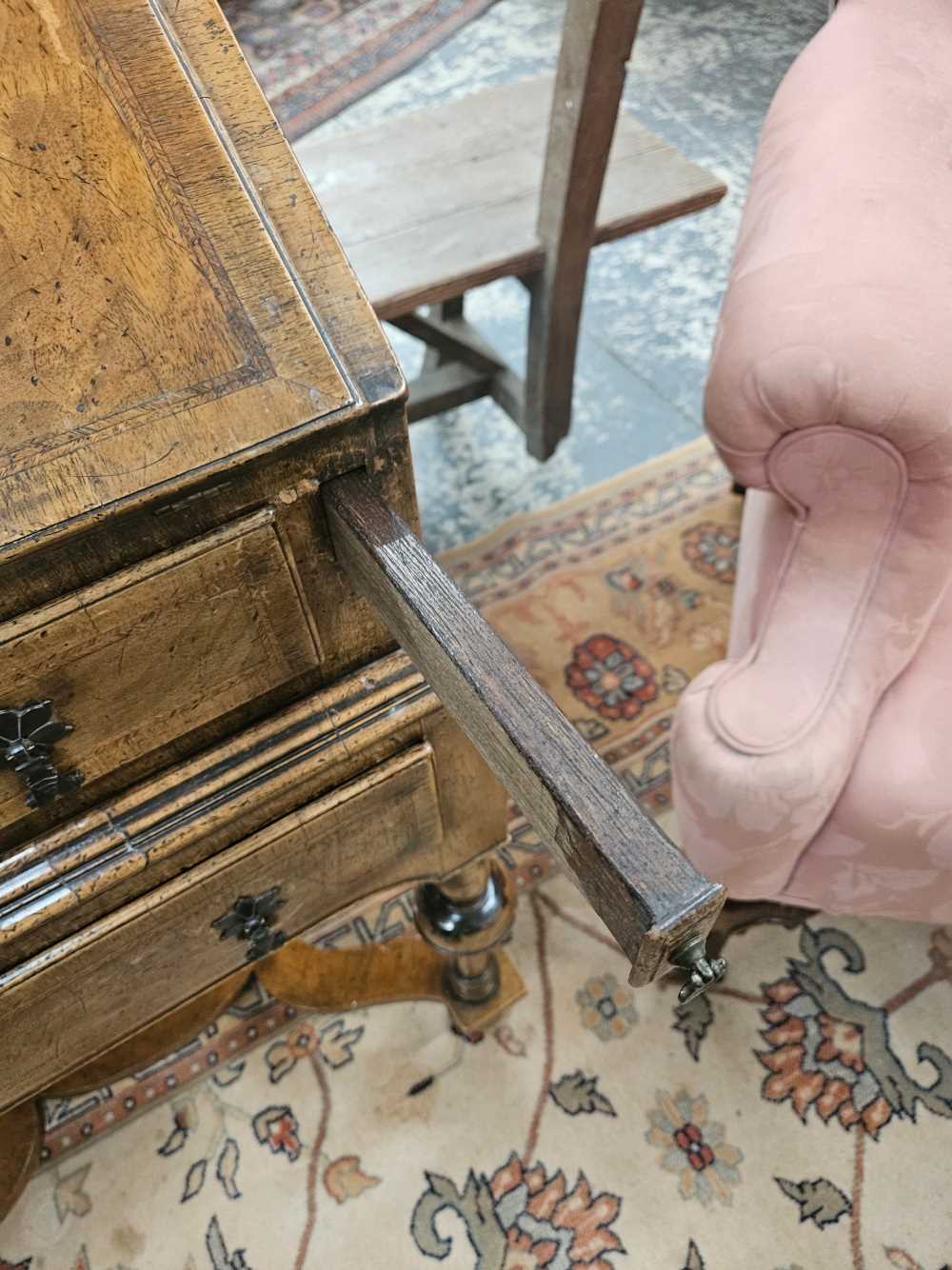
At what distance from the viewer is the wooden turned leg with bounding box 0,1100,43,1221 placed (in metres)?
0.90

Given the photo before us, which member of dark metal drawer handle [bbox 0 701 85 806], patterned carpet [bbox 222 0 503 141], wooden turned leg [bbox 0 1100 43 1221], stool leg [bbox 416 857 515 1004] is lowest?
wooden turned leg [bbox 0 1100 43 1221]

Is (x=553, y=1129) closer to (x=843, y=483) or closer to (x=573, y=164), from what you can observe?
(x=843, y=483)

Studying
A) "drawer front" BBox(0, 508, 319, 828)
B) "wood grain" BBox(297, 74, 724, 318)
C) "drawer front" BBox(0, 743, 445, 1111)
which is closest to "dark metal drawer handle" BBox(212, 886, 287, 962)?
"drawer front" BBox(0, 743, 445, 1111)

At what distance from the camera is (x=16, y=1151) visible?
91 centimetres

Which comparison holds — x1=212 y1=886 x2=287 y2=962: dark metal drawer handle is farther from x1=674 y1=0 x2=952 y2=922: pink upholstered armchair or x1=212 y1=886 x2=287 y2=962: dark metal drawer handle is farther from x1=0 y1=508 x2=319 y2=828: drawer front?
x1=674 y1=0 x2=952 y2=922: pink upholstered armchair

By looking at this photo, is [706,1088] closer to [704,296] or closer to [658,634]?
[658,634]

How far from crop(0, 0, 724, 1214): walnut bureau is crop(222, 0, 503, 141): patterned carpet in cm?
217

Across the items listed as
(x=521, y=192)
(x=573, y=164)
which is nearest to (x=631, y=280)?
(x=521, y=192)

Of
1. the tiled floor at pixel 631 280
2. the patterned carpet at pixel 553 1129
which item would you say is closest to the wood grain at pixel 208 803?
the patterned carpet at pixel 553 1129

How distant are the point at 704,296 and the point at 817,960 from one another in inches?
54.4

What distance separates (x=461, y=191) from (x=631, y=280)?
0.79m

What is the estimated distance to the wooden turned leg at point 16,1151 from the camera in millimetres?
899

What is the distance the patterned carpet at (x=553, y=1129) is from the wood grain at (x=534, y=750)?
77 cm

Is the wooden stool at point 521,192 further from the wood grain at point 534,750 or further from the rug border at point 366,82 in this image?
the rug border at point 366,82
